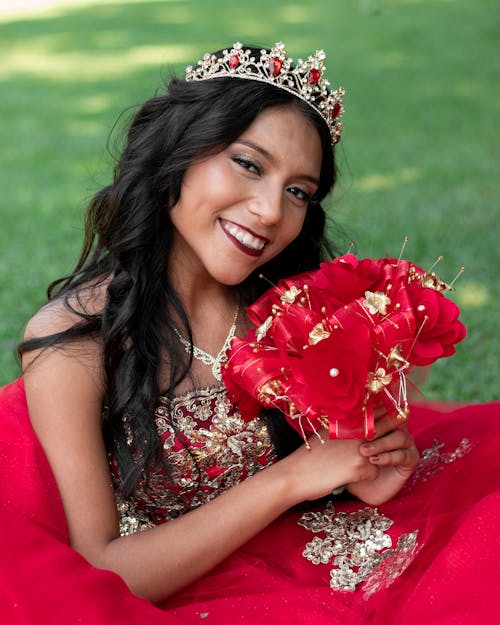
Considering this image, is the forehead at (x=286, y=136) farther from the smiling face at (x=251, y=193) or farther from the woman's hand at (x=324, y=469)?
A: the woman's hand at (x=324, y=469)

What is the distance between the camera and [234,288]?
3322 millimetres

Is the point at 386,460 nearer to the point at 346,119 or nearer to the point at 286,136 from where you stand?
the point at 286,136

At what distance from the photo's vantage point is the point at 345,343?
2279 mm

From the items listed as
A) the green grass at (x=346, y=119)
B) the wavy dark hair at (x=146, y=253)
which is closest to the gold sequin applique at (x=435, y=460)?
the wavy dark hair at (x=146, y=253)

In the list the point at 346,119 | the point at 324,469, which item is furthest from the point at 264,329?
the point at 346,119

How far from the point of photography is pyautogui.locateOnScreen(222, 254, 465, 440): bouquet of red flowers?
2.26 meters

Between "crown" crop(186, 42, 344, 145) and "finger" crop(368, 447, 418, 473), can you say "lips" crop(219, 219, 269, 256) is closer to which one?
"crown" crop(186, 42, 344, 145)

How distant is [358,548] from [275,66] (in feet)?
4.91

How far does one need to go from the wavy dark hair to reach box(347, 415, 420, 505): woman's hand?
0.99 ft

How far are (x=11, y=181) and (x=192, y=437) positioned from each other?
6709 millimetres

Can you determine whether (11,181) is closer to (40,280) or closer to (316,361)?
(40,280)

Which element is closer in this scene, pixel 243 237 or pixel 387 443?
pixel 387 443

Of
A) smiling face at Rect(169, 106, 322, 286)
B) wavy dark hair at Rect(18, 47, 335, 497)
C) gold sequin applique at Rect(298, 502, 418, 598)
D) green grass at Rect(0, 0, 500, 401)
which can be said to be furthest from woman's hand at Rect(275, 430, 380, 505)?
green grass at Rect(0, 0, 500, 401)

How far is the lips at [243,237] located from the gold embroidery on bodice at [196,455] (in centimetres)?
49
